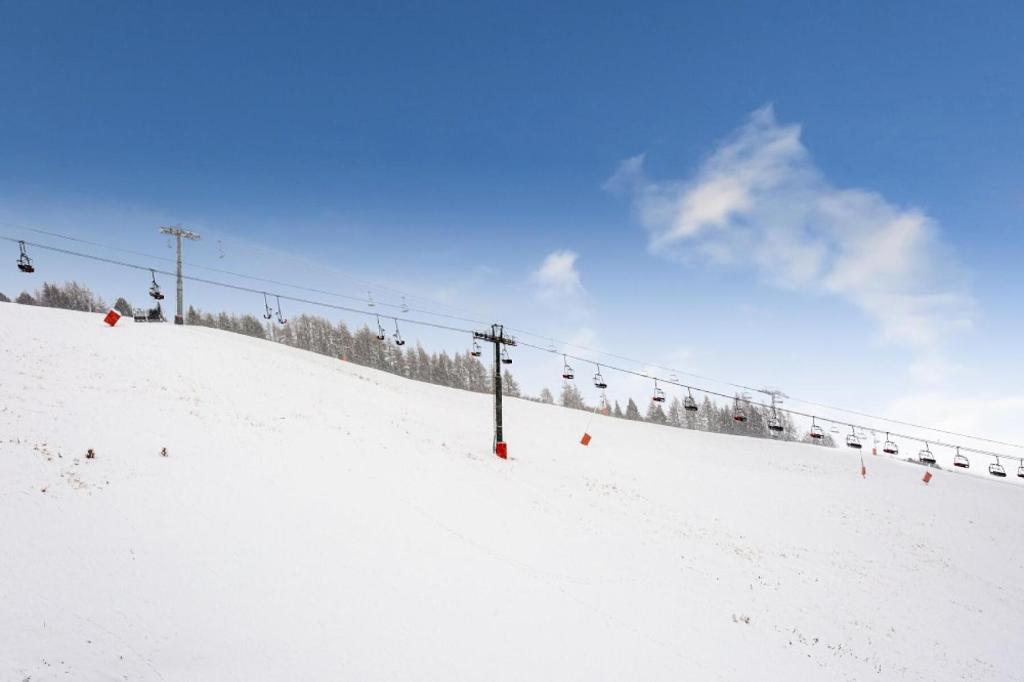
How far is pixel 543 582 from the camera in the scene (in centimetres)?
1631

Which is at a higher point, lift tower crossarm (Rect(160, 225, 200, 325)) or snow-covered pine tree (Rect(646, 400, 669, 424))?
lift tower crossarm (Rect(160, 225, 200, 325))

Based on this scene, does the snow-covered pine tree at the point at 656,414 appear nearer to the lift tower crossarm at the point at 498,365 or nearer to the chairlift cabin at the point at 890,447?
the chairlift cabin at the point at 890,447

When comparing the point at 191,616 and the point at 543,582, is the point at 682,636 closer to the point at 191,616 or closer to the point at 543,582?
the point at 543,582

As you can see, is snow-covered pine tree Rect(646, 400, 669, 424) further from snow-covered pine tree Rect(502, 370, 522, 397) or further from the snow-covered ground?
the snow-covered ground

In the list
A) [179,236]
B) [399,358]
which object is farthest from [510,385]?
[179,236]

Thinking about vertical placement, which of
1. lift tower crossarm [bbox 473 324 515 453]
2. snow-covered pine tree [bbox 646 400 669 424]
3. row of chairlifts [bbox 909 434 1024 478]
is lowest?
snow-covered pine tree [bbox 646 400 669 424]

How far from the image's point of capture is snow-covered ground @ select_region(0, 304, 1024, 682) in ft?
34.5

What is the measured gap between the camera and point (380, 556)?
1510 cm

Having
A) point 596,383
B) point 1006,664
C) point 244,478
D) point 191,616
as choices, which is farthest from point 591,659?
point 596,383

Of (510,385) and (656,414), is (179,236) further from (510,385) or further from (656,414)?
(656,414)

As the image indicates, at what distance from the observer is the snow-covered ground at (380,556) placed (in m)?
10.5

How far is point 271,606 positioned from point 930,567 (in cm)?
3845

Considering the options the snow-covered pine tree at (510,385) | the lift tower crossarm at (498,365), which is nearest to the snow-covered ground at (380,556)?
the lift tower crossarm at (498,365)

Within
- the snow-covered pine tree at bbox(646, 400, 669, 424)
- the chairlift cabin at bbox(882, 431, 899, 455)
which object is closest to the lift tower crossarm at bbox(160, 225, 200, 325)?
the chairlift cabin at bbox(882, 431, 899, 455)
